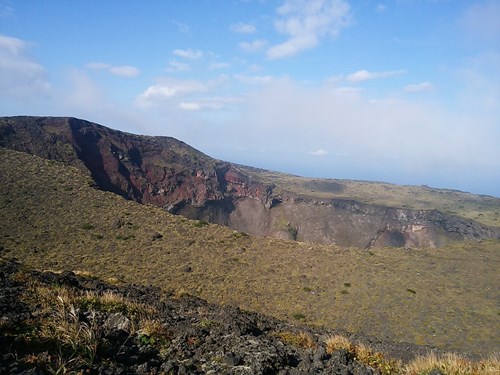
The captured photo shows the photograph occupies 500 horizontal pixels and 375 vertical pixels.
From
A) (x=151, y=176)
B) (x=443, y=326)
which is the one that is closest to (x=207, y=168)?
(x=151, y=176)

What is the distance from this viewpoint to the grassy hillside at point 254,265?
856 inches

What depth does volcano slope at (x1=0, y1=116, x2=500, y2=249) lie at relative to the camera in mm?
55594

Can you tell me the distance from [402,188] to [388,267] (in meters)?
91.7

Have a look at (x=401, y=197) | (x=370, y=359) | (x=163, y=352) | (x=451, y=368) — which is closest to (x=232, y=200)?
(x=401, y=197)

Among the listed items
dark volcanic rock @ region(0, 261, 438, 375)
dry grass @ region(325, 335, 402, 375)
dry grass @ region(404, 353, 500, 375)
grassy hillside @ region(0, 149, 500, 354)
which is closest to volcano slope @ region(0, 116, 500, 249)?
grassy hillside @ region(0, 149, 500, 354)

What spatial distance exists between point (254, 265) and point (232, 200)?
42231 millimetres

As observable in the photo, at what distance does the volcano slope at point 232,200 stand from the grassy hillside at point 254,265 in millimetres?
18147

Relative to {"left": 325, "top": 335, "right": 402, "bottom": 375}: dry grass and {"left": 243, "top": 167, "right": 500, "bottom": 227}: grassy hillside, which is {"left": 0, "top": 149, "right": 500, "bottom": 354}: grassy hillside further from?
{"left": 243, "top": 167, "right": 500, "bottom": 227}: grassy hillside

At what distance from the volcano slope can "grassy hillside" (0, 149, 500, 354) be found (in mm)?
18147

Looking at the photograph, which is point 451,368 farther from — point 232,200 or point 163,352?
point 232,200

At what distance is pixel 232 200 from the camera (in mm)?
69562

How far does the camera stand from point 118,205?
34.6m

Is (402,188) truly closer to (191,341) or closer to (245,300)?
(245,300)

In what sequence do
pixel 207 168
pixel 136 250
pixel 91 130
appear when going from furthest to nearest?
pixel 207 168 < pixel 91 130 < pixel 136 250
